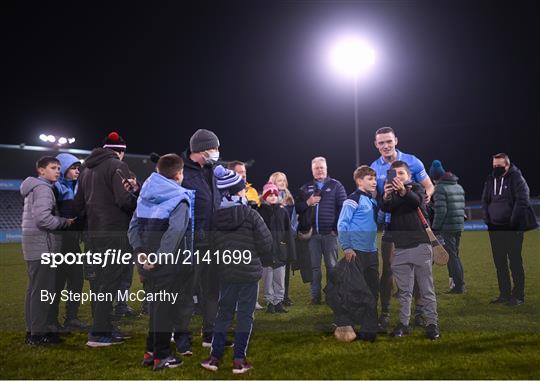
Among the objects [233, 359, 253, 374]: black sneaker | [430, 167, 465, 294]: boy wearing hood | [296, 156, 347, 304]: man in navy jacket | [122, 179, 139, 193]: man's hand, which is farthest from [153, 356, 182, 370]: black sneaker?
[430, 167, 465, 294]: boy wearing hood

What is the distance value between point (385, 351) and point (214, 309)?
157 cm

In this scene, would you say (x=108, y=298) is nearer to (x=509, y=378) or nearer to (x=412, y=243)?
(x=412, y=243)

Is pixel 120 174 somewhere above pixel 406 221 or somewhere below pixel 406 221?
above

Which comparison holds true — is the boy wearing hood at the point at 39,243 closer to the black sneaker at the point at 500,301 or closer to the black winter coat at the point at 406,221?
the black winter coat at the point at 406,221

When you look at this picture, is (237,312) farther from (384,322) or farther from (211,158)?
(384,322)

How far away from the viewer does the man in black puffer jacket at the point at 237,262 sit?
13.8ft

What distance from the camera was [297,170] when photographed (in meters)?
50.8

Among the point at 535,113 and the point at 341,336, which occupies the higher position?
the point at 535,113

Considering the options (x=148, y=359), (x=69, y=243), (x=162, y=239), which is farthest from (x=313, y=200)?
(x=148, y=359)

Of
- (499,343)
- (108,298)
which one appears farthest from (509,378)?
(108,298)

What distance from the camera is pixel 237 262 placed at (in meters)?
4.21

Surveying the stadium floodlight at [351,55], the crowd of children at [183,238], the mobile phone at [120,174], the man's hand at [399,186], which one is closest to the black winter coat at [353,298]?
the crowd of children at [183,238]

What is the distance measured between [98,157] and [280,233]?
2.54 meters

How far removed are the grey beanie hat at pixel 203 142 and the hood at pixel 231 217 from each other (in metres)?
0.62
